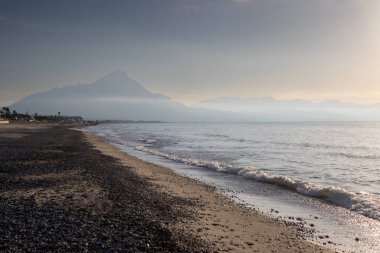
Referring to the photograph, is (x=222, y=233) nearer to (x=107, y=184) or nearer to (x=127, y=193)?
(x=127, y=193)

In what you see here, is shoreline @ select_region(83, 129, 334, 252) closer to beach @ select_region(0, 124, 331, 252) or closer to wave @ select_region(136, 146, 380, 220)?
beach @ select_region(0, 124, 331, 252)

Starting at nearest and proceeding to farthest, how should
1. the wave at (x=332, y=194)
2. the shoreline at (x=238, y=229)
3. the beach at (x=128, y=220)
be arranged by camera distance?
the beach at (x=128, y=220) < the shoreline at (x=238, y=229) < the wave at (x=332, y=194)

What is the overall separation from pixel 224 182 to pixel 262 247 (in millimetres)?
12236

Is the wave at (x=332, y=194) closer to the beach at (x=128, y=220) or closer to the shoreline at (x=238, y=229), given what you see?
the beach at (x=128, y=220)

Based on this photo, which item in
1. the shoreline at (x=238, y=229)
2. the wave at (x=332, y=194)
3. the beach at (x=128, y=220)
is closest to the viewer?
the beach at (x=128, y=220)

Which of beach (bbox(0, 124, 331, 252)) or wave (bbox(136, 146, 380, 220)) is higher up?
beach (bbox(0, 124, 331, 252))

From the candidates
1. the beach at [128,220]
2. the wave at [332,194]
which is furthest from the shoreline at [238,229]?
the wave at [332,194]

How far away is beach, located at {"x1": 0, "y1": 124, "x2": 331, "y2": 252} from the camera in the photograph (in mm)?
8703

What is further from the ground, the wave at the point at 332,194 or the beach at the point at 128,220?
the beach at the point at 128,220

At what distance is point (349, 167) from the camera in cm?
3162

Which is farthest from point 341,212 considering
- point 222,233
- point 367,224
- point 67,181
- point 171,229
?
point 67,181

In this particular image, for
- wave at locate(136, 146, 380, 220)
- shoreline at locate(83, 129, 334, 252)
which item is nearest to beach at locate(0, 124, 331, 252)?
shoreline at locate(83, 129, 334, 252)

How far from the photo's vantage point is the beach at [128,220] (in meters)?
8.70

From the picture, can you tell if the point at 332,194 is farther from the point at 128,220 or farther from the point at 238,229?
the point at 128,220
